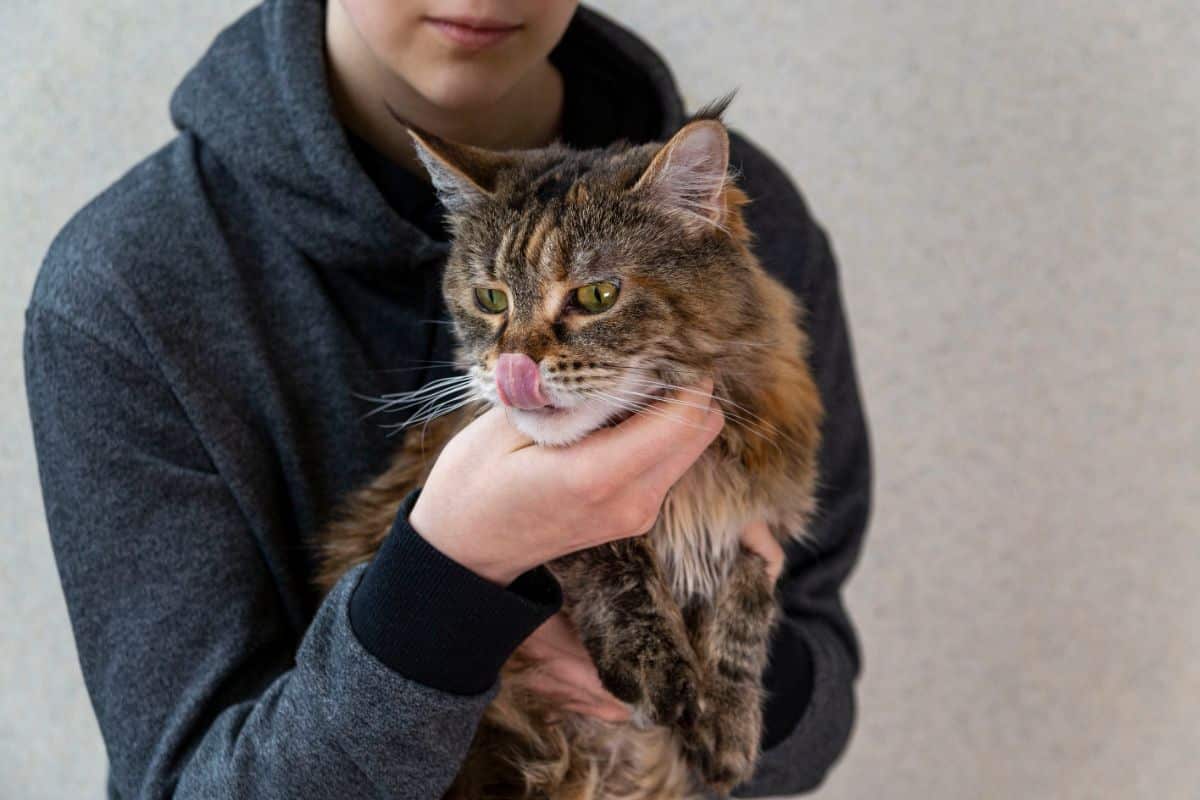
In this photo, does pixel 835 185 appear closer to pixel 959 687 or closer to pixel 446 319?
pixel 446 319

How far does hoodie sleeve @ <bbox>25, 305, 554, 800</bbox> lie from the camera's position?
967 millimetres

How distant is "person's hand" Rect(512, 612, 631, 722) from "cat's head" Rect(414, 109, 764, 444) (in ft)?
0.90

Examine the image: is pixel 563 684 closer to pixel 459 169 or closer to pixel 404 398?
pixel 404 398

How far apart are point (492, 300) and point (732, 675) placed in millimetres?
477

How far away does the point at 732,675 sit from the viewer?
1.08m

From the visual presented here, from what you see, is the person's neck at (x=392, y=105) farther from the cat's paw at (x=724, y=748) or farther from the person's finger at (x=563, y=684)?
the cat's paw at (x=724, y=748)

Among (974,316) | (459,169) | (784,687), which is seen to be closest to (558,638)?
(784,687)

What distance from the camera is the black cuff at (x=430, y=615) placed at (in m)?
0.94

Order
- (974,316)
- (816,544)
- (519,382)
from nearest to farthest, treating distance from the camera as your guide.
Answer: (519,382) < (816,544) < (974,316)

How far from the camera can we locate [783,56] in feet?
5.99

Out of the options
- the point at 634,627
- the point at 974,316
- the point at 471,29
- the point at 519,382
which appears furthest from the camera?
the point at 974,316

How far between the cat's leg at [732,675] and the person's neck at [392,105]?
0.67m

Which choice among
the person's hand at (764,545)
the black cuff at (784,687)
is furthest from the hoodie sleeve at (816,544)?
the person's hand at (764,545)

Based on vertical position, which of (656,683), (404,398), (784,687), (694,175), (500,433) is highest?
(694,175)
